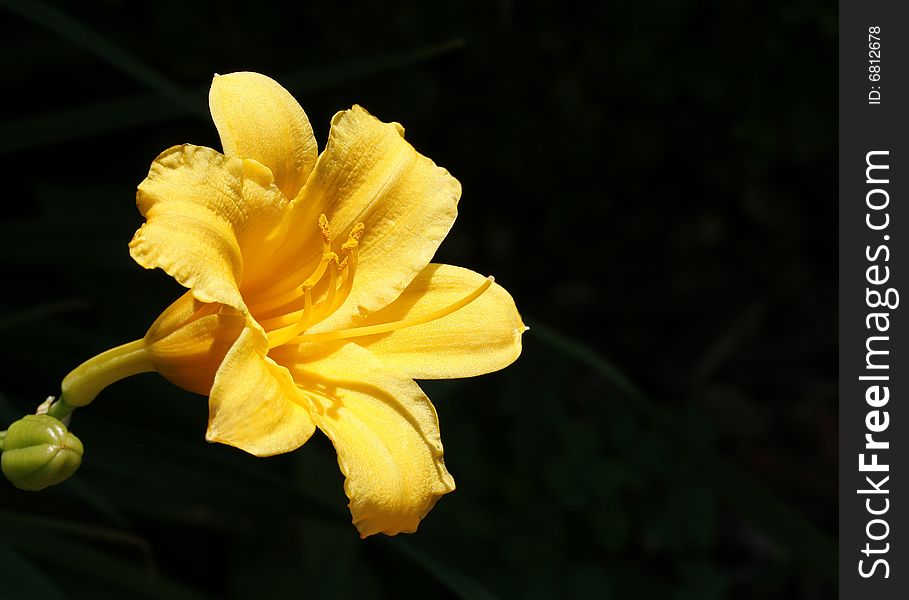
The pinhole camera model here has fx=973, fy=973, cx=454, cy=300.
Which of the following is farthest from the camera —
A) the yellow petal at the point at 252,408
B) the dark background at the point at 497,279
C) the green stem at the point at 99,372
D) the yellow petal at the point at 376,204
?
the dark background at the point at 497,279

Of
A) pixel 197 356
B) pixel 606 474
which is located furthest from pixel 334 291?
pixel 606 474

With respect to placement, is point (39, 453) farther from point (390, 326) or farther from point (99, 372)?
point (390, 326)

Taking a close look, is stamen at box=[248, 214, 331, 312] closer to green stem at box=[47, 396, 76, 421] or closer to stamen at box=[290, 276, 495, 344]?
stamen at box=[290, 276, 495, 344]

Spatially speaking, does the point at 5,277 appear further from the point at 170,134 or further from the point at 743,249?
the point at 743,249

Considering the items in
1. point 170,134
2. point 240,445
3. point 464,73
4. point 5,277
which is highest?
point 464,73
